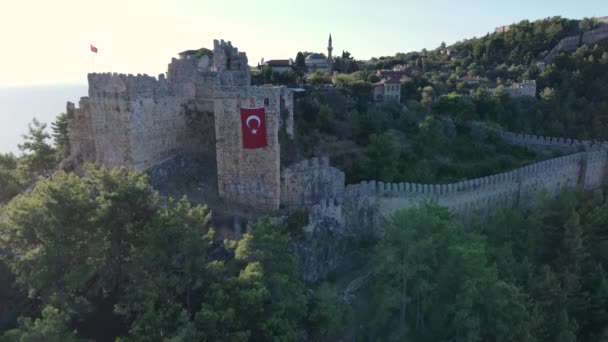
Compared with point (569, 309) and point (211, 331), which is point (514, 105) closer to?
point (569, 309)

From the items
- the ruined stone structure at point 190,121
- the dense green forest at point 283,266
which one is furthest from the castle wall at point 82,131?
the dense green forest at point 283,266

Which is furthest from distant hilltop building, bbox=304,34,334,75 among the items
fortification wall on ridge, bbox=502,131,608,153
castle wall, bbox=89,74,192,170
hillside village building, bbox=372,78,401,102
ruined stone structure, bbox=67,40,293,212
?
castle wall, bbox=89,74,192,170

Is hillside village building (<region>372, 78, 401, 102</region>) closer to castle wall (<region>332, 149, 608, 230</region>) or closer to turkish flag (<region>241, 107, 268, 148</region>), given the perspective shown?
castle wall (<region>332, 149, 608, 230</region>)

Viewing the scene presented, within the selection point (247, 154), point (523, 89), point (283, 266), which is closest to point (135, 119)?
point (247, 154)

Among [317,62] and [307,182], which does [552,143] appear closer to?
[307,182]

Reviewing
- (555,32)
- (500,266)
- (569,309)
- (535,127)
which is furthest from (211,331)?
(555,32)

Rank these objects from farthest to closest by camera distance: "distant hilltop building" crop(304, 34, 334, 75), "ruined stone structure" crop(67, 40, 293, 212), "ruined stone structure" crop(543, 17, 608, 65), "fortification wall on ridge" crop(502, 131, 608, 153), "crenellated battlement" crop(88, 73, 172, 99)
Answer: "ruined stone structure" crop(543, 17, 608, 65), "distant hilltop building" crop(304, 34, 334, 75), "fortification wall on ridge" crop(502, 131, 608, 153), "crenellated battlement" crop(88, 73, 172, 99), "ruined stone structure" crop(67, 40, 293, 212)

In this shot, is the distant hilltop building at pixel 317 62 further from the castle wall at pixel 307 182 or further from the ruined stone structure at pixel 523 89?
the castle wall at pixel 307 182
